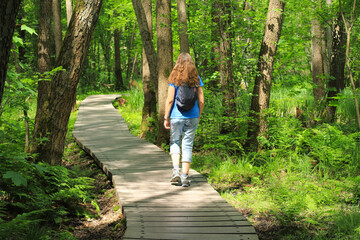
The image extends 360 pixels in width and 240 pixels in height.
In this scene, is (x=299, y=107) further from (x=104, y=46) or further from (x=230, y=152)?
(x=104, y=46)

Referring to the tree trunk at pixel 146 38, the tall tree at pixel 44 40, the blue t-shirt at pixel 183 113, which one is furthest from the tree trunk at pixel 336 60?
the tall tree at pixel 44 40

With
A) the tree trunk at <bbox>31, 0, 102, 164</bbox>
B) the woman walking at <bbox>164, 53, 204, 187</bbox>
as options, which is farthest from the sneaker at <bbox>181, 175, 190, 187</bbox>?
the tree trunk at <bbox>31, 0, 102, 164</bbox>

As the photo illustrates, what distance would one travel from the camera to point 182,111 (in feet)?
18.4

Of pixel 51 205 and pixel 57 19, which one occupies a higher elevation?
pixel 57 19

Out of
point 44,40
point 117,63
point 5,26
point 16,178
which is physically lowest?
point 16,178

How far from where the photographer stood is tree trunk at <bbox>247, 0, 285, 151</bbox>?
791 cm

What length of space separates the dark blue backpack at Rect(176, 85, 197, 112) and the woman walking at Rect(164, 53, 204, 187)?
0.02m

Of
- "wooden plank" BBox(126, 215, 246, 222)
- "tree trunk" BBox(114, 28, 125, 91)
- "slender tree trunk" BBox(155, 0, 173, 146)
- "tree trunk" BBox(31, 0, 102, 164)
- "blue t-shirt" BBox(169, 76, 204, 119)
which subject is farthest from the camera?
"tree trunk" BBox(114, 28, 125, 91)

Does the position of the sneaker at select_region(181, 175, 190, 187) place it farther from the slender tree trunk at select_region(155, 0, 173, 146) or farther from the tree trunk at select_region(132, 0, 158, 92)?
the tree trunk at select_region(132, 0, 158, 92)

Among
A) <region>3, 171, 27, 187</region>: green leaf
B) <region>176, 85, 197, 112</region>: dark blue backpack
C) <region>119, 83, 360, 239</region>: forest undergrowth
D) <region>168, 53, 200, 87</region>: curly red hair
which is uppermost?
<region>168, 53, 200, 87</region>: curly red hair

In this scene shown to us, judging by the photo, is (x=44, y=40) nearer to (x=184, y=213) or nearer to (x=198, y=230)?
(x=184, y=213)

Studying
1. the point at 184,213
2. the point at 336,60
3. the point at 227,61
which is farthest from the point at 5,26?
the point at 336,60

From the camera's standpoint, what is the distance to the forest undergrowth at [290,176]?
5125 mm

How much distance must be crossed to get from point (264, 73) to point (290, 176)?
2.55 metres
